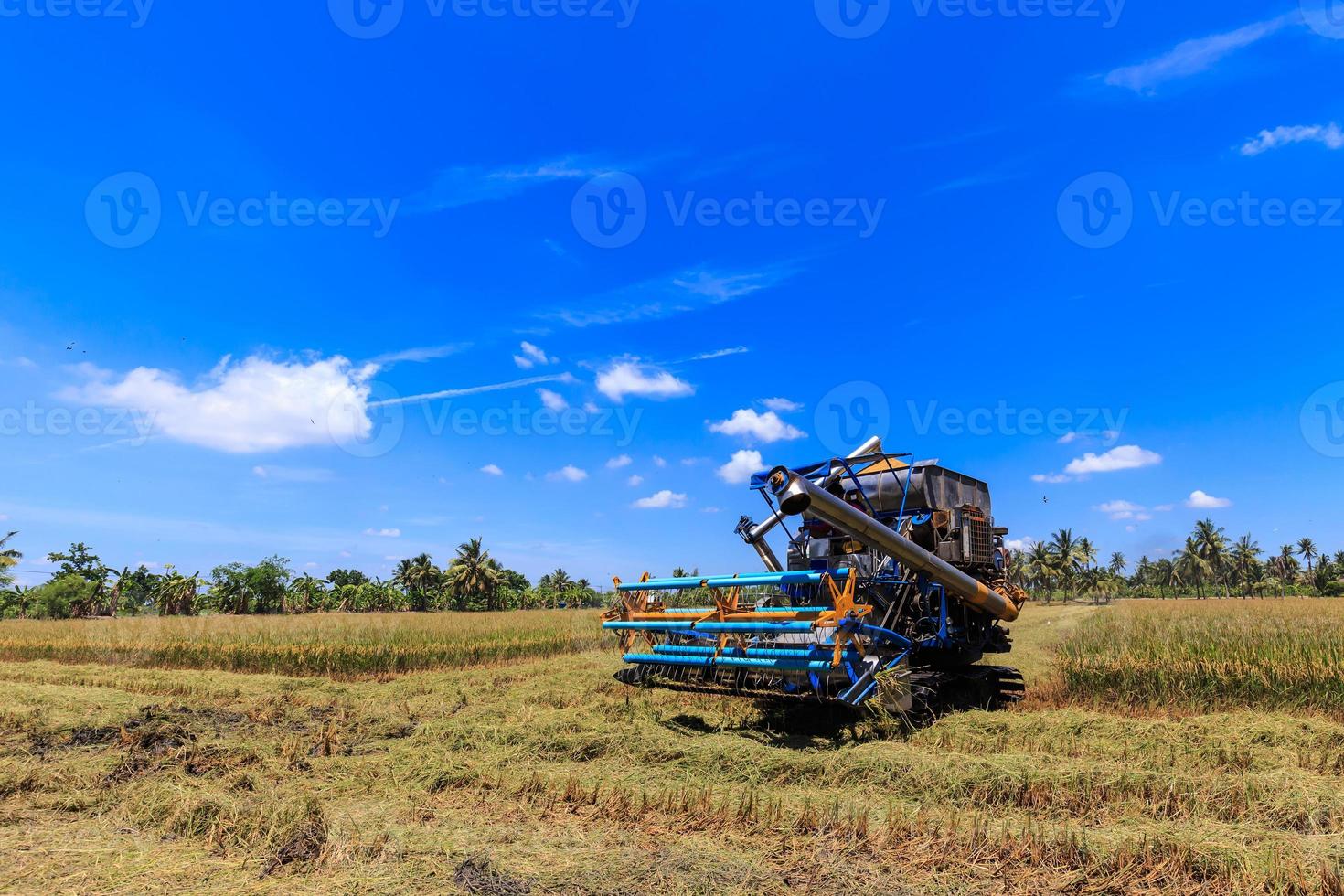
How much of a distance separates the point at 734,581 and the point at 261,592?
6484 centimetres

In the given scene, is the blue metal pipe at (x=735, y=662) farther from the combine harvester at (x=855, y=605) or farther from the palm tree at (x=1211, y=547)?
the palm tree at (x=1211, y=547)

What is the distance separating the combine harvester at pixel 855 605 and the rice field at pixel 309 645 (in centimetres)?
870

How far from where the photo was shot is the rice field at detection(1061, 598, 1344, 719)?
940 cm

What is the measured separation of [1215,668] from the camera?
397 inches

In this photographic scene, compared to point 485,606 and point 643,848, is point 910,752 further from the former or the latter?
point 485,606

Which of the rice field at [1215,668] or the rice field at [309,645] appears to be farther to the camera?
the rice field at [309,645]

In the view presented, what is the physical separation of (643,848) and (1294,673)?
10.2m

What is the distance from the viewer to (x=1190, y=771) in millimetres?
6117

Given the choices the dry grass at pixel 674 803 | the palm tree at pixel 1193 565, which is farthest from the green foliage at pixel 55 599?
the palm tree at pixel 1193 565

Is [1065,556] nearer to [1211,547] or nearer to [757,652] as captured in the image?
[1211,547]

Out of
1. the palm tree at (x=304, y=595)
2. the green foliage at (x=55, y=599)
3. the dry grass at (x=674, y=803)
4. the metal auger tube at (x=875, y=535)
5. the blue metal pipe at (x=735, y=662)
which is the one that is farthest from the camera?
the palm tree at (x=304, y=595)

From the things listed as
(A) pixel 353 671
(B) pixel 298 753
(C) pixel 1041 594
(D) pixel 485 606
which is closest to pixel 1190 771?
(B) pixel 298 753

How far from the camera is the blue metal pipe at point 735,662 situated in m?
7.05

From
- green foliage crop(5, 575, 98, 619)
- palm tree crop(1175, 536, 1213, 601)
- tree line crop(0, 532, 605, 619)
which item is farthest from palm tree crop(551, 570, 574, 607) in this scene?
palm tree crop(1175, 536, 1213, 601)
